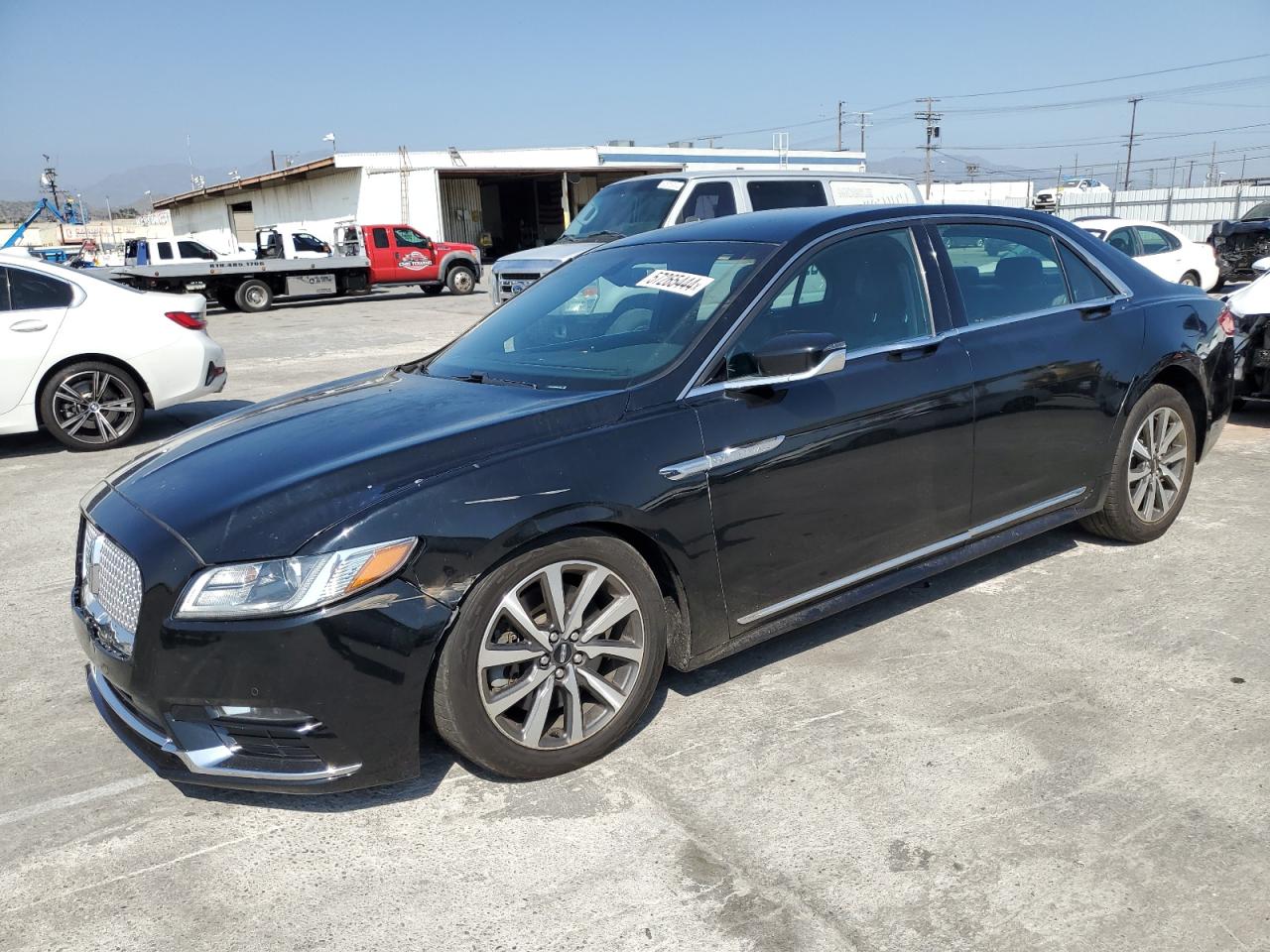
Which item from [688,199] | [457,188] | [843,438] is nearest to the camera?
[843,438]

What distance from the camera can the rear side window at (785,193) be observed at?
1160cm

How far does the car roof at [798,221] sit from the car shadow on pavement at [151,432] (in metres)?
4.81

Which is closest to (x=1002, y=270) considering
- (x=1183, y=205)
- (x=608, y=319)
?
(x=608, y=319)

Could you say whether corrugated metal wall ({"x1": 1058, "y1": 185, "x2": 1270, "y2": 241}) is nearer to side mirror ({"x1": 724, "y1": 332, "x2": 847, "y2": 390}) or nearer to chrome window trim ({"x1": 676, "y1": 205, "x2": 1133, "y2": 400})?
chrome window trim ({"x1": 676, "y1": 205, "x2": 1133, "y2": 400})

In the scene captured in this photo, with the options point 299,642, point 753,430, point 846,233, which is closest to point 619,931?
point 299,642

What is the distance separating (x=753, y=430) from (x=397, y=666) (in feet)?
4.55

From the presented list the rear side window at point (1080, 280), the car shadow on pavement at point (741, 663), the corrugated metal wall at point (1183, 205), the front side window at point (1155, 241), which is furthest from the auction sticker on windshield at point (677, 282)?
the corrugated metal wall at point (1183, 205)

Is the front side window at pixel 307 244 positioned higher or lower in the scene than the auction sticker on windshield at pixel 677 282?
lower

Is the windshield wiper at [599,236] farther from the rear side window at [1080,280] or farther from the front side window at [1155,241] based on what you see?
the front side window at [1155,241]

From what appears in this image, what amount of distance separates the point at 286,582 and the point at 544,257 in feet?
32.4

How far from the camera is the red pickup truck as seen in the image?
2366 centimetres

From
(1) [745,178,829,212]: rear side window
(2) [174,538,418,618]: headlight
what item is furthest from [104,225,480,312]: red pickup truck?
(2) [174,538,418,618]: headlight

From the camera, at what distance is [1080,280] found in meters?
4.73

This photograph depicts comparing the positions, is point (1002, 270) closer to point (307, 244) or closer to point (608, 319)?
point (608, 319)
